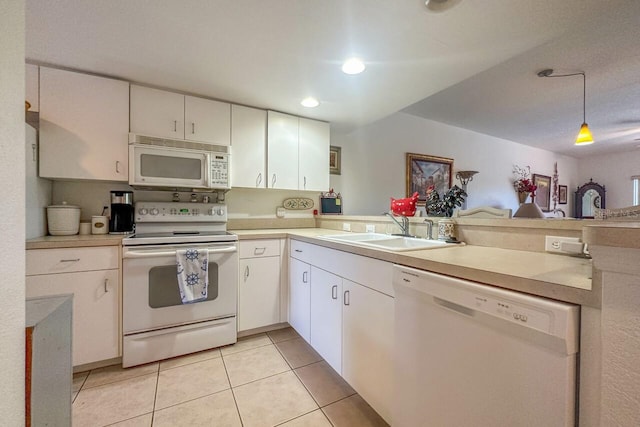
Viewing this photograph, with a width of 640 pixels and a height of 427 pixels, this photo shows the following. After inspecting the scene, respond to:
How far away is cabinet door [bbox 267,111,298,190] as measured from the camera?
2461 millimetres

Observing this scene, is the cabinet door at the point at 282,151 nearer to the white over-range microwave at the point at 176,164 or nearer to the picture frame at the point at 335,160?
the white over-range microwave at the point at 176,164

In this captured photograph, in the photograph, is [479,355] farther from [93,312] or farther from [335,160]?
[335,160]

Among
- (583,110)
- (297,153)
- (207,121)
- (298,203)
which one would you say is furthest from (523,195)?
(207,121)

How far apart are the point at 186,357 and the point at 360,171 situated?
256cm

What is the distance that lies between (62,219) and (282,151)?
178 cm

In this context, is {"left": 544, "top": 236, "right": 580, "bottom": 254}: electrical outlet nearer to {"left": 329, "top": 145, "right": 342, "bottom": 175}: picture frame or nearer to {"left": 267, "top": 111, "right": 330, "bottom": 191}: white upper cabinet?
{"left": 267, "top": 111, "right": 330, "bottom": 191}: white upper cabinet

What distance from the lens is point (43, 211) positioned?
1.79 metres

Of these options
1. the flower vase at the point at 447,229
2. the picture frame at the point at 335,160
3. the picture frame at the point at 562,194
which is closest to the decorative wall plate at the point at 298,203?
the picture frame at the point at 335,160

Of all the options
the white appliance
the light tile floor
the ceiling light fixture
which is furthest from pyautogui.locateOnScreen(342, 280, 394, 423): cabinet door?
the ceiling light fixture

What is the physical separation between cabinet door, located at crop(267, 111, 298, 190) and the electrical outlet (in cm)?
199

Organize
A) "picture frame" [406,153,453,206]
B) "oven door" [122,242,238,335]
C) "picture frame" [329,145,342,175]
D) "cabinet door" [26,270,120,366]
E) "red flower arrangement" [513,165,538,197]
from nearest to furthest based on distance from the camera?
"cabinet door" [26,270,120,366], "oven door" [122,242,238,335], "picture frame" [329,145,342,175], "picture frame" [406,153,453,206], "red flower arrangement" [513,165,538,197]

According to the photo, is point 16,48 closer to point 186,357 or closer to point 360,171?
point 186,357

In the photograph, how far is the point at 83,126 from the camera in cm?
182

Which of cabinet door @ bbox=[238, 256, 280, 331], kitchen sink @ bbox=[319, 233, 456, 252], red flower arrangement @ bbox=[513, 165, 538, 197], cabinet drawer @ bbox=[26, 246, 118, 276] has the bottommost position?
cabinet door @ bbox=[238, 256, 280, 331]
